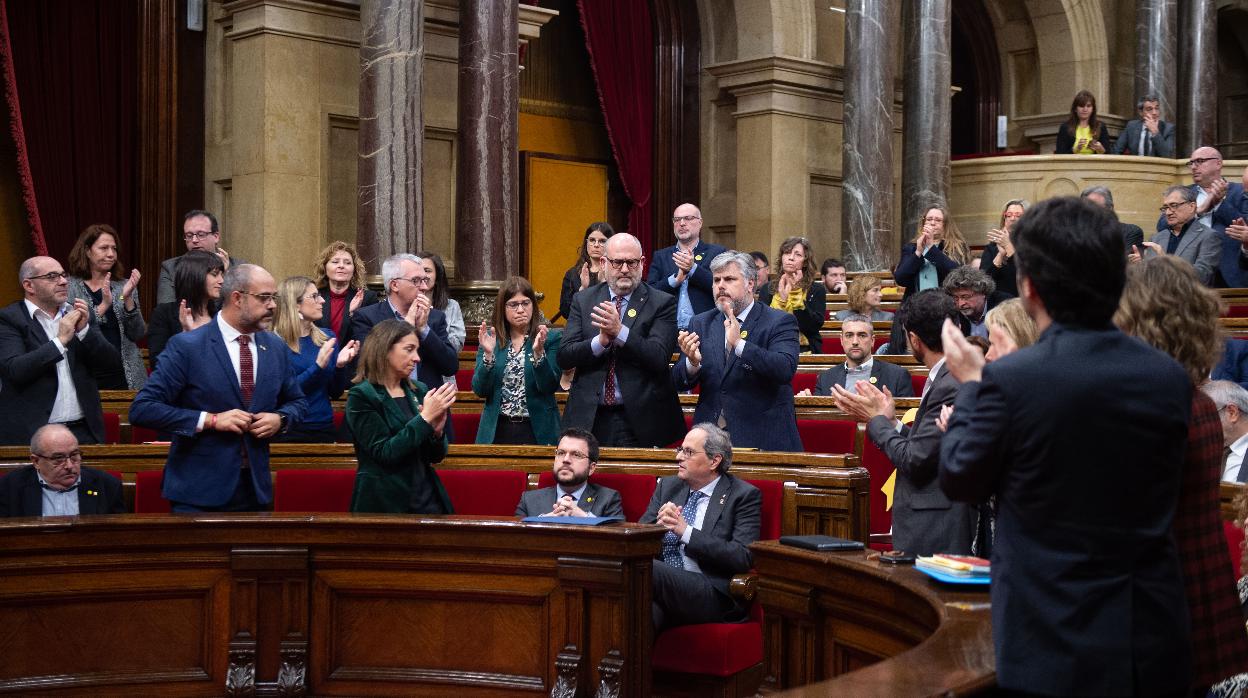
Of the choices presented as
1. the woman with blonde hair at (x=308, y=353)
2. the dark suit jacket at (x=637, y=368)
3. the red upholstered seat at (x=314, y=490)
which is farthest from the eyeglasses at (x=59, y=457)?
the dark suit jacket at (x=637, y=368)

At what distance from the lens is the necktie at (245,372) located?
448 centimetres

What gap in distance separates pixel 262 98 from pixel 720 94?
15.0 feet

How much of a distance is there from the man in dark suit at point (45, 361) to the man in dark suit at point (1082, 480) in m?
3.96

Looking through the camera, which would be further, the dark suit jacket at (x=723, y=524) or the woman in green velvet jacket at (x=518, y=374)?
the woman in green velvet jacket at (x=518, y=374)

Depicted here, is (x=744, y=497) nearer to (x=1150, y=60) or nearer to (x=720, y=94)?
(x=720, y=94)

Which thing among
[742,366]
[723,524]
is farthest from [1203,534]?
[742,366]

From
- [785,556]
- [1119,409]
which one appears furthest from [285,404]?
[1119,409]

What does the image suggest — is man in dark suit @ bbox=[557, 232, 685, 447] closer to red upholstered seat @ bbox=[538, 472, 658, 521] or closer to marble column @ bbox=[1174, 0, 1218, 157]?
red upholstered seat @ bbox=[538, 472, 658, 521]

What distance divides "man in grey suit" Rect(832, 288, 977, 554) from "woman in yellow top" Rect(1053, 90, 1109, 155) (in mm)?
9729

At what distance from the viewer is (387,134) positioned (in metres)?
8.44

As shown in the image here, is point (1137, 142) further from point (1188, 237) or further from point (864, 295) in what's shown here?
point (864, 295)

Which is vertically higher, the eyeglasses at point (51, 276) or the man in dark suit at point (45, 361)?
the eyeglasses at point (51, 276)

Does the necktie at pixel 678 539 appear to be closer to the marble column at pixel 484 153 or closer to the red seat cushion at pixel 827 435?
the red seat cushion at pixel 827 435

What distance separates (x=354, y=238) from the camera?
31.3ft
